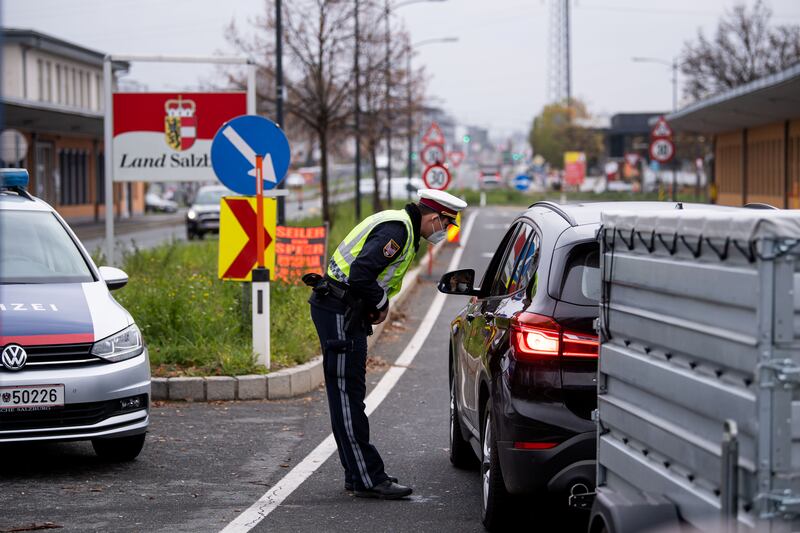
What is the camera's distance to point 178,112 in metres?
15.8

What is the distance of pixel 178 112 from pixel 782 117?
88.0 ft

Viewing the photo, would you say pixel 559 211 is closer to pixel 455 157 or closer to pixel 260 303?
pixel 260 303

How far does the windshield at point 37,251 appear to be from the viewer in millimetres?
8297

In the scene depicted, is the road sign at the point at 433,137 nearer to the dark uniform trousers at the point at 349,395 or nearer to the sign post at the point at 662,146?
the sign post at the point at 662,146

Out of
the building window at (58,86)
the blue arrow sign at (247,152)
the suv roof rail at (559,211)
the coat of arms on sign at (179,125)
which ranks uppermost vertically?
the building window at (58,86)

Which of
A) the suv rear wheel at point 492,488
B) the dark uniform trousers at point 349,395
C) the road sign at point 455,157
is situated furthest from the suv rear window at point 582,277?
the road sign at point 455,157

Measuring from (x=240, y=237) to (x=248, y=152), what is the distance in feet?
2.61

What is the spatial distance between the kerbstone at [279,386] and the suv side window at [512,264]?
366 centimetres

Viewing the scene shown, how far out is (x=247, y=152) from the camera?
1151 cm

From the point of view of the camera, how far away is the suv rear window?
582cm

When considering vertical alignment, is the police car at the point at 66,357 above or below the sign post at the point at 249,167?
below

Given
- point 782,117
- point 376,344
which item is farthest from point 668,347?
point 782,117

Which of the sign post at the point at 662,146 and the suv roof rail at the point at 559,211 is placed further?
the sign post at the point at 662,146

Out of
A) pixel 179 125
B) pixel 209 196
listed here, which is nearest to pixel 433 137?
pixel 209 196
